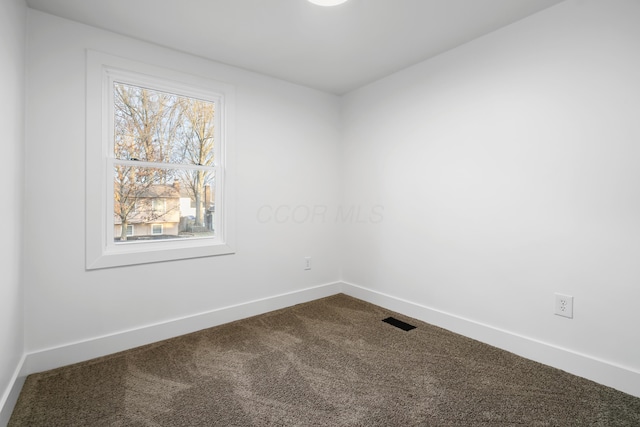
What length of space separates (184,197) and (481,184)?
8.26 ft

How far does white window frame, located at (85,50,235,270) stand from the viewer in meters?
2.19

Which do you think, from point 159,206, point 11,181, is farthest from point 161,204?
point 11,181

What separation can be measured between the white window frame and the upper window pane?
63mm

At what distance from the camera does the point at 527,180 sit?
7.14 feet

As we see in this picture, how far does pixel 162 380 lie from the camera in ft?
6.26

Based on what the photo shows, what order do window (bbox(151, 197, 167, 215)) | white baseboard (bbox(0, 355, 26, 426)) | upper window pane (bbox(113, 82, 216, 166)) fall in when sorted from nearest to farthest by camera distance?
1. white baseboard (bbox(0, 355, 26, 426))
2. upper window pane (bbox(113, 82, 216, 166))
3. window (bbox(151, 197, 167, 215))

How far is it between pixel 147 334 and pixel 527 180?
308 cm

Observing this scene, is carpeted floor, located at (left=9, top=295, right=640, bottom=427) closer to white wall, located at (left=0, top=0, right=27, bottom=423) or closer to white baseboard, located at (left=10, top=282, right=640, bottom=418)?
white baseboard, located at (left=10, top=282, right=640, bottom=418)

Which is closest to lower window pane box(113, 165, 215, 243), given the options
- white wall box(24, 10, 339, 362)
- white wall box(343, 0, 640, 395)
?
white wall box(24, 10, 339, 362)

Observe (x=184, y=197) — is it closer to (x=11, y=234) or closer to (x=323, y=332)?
(x=11, y=234)

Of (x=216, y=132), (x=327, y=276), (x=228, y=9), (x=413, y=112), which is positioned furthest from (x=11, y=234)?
(x=413, y=112)

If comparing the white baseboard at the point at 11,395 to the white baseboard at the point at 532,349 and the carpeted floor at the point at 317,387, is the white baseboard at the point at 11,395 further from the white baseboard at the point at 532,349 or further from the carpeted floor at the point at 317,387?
the white baseboard at the point at 532,349

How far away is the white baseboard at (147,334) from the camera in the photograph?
2.02 meters

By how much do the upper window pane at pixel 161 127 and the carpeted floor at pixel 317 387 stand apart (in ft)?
5.02
